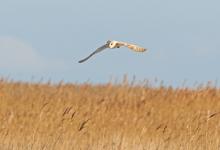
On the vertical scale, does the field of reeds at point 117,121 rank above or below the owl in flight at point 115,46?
below

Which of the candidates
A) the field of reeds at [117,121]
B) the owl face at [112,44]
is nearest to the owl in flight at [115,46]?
the owl face at [112,44]

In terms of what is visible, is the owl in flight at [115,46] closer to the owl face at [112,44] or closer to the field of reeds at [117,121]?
the owl face at [112,44]

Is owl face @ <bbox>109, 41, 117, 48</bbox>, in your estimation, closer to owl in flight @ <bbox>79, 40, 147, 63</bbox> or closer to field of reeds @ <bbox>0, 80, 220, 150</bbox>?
owl in flight @ <bbox>79, 40, 147, 63</bbox>

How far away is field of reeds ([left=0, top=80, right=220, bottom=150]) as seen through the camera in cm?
749

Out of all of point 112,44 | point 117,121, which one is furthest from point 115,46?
point 117,121

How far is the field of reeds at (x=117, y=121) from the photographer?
7492 millimetres

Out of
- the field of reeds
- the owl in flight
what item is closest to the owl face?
the owl in flight

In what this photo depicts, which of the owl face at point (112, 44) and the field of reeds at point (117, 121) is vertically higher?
the owl face at point (112, 44)

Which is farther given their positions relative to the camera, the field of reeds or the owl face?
the field of reeds

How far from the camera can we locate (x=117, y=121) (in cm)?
845

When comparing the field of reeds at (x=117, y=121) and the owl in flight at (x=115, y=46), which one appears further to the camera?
the field of reeds at (x=117, y=121)

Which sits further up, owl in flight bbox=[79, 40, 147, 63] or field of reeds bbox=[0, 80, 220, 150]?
owl in flight bbox=[79, 40, 147, 63]

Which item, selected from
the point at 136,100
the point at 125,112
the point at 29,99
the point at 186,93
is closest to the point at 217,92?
the point at 186,93

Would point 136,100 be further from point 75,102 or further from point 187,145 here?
point 187,145
